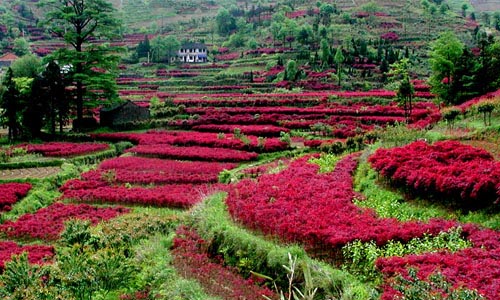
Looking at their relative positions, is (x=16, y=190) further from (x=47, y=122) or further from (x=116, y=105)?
(x=116, y=105)

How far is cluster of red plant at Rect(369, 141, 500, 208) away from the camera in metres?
16.0

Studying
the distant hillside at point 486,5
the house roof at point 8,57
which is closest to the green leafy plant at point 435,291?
the house roof at point 8,57

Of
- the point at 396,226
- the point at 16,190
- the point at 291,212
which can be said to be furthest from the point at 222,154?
the point at 396,226

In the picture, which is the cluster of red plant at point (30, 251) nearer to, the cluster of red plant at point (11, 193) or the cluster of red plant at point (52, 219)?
the cluster of red plant at point (52, 219)

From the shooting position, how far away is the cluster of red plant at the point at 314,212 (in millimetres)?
15172

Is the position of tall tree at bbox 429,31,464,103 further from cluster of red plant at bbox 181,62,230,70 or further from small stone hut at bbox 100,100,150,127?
cluster of red plant at bbox 181,62,230,70

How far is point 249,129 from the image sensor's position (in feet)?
139

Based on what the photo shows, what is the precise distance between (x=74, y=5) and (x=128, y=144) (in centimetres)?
1658

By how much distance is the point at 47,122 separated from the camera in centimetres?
4456

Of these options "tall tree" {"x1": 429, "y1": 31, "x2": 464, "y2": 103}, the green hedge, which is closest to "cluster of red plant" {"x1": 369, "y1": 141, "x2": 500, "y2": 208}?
the green hedge

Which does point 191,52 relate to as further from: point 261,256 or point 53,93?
point 261,256

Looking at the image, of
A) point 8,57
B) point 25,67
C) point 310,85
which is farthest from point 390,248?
point 8,57

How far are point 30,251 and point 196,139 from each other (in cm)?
1929

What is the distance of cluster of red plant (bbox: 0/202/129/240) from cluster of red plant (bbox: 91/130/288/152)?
498 inches
